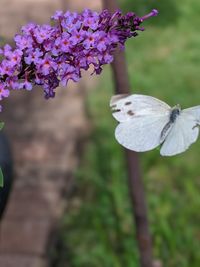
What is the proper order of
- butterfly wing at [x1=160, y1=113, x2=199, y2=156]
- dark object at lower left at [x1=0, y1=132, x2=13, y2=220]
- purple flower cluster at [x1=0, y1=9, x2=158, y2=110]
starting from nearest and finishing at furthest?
purple flower cluster at [x1=0, y1=9, x2=158, y2=110] < butterfly wing at [x1=160, y1=113, x2=199, y2=156] < dark object at lower left at [x1=0, y1=132, x2=13, y2=220]

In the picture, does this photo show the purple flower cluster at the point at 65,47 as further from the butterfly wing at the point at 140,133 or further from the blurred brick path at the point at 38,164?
the blurred brick path at the point at 38,164

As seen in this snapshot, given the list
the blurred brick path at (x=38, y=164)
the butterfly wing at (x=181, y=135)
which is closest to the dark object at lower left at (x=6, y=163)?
the blurred brick path at (x=38, y=164)

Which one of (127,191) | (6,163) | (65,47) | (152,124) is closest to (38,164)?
(127,191)

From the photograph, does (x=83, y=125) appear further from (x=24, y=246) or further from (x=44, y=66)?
(x=44, y=66)

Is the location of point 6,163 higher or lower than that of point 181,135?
higher

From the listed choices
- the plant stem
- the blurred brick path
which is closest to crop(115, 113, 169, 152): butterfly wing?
the plant stem

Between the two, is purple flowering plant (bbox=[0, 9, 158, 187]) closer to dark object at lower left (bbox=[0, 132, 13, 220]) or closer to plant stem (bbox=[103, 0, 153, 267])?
dark object at lower left (bbox=[0, 132, 13, 220])

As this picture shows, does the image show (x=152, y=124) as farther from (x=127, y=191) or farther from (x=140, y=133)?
(x=127, y=191)
